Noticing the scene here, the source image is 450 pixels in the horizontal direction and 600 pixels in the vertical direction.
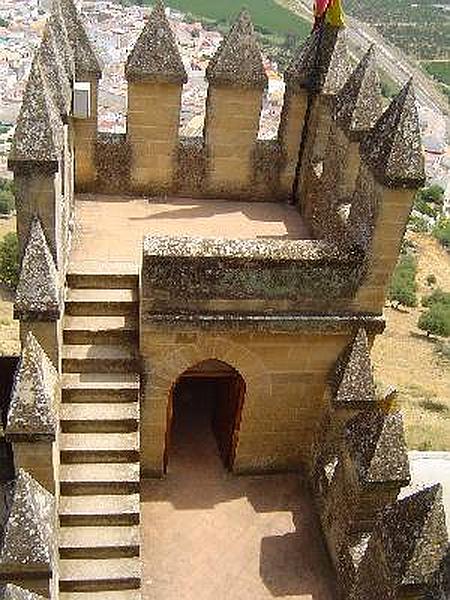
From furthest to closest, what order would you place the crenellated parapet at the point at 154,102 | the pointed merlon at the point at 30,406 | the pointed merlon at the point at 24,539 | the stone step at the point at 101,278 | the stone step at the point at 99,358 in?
1. the crenellated parapet at the point at 154,102
2. the stone step at the point at 101,278
3. the stone step at the point at 99,358
4. the pointed merlon at the point at 30,406
5. the pointed merlon at the point at 24,539

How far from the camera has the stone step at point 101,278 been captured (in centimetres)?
1255

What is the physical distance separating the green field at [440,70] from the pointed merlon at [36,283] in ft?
441

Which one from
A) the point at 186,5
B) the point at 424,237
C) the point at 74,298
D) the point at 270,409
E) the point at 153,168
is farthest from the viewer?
the point at 186,5

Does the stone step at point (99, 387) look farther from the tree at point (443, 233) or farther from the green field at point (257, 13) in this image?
the green field at point (257, 13)

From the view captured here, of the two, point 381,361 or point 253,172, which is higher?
point 253,172

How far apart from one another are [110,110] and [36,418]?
62808mm

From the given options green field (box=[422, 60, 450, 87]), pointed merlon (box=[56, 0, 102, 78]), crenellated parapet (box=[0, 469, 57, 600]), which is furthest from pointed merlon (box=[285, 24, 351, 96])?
green field (box=[422, 60, 450, 87])

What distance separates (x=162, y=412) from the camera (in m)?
12.8

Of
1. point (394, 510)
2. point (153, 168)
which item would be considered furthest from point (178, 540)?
point (153, 168)

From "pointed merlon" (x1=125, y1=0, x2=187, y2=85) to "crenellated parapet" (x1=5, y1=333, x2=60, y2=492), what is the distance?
6073 millimetres

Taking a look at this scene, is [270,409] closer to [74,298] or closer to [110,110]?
[74,298]

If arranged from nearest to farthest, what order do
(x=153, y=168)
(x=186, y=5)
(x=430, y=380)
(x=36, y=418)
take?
(x=36, y=418), (x=153, y=168), (x=430, y=380), (x=186, y=5)

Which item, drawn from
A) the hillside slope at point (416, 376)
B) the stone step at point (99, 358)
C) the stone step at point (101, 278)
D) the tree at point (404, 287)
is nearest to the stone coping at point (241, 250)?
the stone step at point (101, 278)

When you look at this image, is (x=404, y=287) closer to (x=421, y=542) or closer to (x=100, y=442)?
(x=100, y=442)
